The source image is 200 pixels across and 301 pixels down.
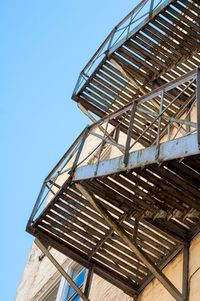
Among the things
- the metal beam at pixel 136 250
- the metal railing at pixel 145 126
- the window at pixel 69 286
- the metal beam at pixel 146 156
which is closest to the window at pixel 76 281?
the window at pixel 69 286

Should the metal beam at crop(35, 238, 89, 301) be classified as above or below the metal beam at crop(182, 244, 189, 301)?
above

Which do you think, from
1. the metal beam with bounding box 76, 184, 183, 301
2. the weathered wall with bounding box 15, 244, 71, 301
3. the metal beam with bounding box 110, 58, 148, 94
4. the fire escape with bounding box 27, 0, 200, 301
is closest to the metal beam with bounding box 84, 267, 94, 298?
the fire escape with bounding box 27, 0, 200, 301

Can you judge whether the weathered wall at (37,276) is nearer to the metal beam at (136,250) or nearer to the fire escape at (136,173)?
the fire escape at (136,173)

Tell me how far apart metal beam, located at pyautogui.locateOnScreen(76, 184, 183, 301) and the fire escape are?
0.01 metres

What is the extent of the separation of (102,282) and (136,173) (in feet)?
13.4

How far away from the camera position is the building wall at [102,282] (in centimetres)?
837

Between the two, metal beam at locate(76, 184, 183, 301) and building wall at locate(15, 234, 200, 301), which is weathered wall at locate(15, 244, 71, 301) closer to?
building wall at locate(15, 234, 200, 301)

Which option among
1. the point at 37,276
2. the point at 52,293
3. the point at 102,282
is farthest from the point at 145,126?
the point at 37,276

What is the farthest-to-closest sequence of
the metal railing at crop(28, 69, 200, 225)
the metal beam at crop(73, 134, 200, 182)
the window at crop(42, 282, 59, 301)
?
the window at crop(42, 282, 59, 301), the metal railing at crop(28, 69, 200, 225), the metal beam at crop(73, 134, 200, 182)

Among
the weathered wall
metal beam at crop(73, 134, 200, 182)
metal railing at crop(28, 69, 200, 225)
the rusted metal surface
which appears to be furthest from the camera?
the weathered wall

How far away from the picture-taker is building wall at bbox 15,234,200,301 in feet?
27.5

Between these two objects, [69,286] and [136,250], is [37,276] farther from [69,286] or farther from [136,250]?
[136,250]

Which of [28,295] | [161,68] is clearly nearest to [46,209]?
[161,68]

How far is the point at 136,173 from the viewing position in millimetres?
8008
